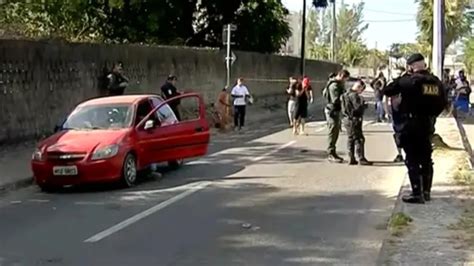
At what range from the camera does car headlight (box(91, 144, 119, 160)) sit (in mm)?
12625

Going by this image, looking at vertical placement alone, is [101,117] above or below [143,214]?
above

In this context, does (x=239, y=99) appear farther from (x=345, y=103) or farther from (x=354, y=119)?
(x=354, y=119)

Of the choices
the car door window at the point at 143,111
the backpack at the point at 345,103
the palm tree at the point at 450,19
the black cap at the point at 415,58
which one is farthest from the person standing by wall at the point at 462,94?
the black cap at the point at 415,58

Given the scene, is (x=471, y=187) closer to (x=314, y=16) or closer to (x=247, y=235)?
(x=247, y=235)

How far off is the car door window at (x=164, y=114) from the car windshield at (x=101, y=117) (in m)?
0.67

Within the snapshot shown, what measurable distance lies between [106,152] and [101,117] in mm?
1317

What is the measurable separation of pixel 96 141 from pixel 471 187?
561cm

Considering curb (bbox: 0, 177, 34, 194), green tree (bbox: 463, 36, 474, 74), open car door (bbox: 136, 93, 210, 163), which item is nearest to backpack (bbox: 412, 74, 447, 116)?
open car door (bbox: 136, 93, 210, 163)

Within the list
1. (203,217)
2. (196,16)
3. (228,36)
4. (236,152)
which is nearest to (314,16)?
(196,16)

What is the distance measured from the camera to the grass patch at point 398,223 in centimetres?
847

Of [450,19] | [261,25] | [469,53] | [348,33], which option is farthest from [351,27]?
[261,25]

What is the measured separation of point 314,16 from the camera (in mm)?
110938

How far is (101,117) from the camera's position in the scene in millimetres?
13883

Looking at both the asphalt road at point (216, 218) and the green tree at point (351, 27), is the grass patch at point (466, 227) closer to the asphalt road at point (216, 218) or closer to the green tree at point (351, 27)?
the asphalt road at point (216, 218)
